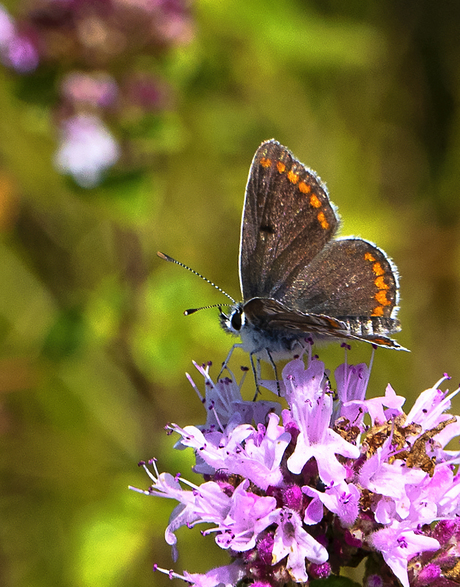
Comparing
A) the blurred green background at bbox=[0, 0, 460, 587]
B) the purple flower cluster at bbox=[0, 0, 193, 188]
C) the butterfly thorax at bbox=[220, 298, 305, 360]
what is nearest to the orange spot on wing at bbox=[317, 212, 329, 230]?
the butterfly thorax at bbox=[220, 298, 305, 360]

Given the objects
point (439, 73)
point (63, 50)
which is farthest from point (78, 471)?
point (439, 73)

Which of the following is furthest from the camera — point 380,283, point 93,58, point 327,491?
point 93,58

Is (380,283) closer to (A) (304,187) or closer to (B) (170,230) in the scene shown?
(A) (304,187)

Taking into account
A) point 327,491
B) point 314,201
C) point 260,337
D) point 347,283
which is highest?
point 314,201

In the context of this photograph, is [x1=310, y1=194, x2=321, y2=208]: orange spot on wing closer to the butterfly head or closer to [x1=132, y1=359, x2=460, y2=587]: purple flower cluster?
the butterfly head

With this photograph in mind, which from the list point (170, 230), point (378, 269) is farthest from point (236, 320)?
point (170, 230)

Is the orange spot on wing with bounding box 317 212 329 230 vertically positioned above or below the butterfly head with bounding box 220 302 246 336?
Answer: above

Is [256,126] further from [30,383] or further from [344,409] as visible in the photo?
[344,409]
